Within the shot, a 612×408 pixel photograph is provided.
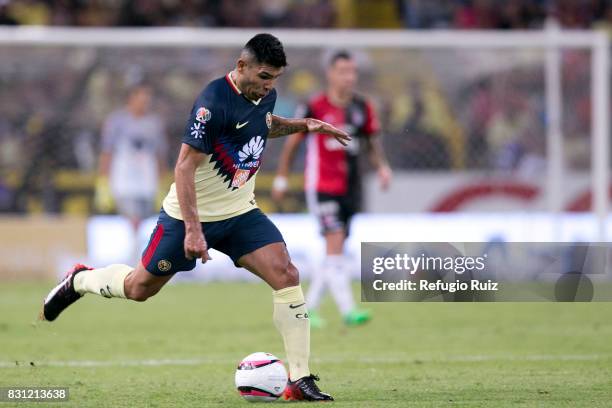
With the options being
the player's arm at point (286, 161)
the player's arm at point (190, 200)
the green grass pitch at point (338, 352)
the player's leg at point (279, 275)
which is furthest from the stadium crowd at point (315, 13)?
the player's arm at point (190, 200)

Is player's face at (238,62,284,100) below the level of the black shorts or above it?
above

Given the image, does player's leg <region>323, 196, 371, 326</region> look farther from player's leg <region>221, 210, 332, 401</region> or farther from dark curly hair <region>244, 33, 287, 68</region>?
dark curly hair <region>244, 33, 287, 68</region>

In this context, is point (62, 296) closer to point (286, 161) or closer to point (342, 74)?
point (286, 161)

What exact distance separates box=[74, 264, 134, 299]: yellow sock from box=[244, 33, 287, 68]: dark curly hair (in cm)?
163

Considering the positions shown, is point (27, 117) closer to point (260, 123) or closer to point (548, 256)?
point (548, 256)

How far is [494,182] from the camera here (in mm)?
17672

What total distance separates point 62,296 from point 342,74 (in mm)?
4525

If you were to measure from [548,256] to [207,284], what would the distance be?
478 centimetres

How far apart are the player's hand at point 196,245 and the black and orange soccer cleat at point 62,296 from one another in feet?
4.68

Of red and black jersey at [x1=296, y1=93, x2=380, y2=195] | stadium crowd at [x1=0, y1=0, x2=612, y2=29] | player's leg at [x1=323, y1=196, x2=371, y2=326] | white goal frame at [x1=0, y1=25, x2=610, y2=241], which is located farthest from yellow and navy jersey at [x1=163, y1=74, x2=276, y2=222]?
stadium crowd at [x1=0, y1=0, x2=612, y2=29]

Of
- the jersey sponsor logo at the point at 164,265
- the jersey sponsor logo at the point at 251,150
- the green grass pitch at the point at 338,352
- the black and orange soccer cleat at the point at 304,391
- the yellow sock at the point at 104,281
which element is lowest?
the green grass pitch at the point at 338,352

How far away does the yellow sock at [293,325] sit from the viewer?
668 centimetres

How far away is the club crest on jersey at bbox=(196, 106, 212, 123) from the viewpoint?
638cm

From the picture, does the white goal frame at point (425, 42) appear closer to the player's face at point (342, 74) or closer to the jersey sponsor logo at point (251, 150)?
the player's face at point (342, 74)
